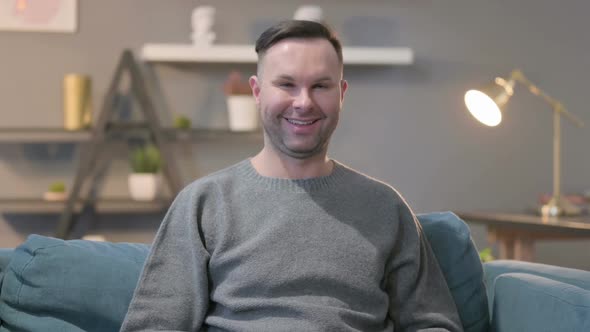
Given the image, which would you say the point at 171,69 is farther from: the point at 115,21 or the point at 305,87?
the point at 305,87

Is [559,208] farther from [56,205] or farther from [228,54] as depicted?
[56,205]

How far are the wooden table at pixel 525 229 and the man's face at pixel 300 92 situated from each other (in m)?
1.96

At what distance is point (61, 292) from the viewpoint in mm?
1950

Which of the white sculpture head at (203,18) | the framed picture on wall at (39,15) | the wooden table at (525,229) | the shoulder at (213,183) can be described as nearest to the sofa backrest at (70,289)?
the shoulder at (213,183)

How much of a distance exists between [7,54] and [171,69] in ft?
2.70

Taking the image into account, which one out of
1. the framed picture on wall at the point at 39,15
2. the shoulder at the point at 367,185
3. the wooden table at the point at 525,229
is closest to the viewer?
the shoulder at the point at 367,185

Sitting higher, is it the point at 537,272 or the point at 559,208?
the point at 537,272

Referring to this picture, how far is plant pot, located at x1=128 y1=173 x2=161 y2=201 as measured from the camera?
458cm

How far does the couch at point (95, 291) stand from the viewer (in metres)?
1.92

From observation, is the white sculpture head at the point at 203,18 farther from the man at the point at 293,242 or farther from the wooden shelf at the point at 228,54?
the man at the point at 293,242

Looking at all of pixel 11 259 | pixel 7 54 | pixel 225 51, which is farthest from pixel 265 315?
pixel 7 54

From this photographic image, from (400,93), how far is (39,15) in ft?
6.27

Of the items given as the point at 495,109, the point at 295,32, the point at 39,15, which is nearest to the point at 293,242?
the point at 295,32

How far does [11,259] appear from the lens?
2.04m
